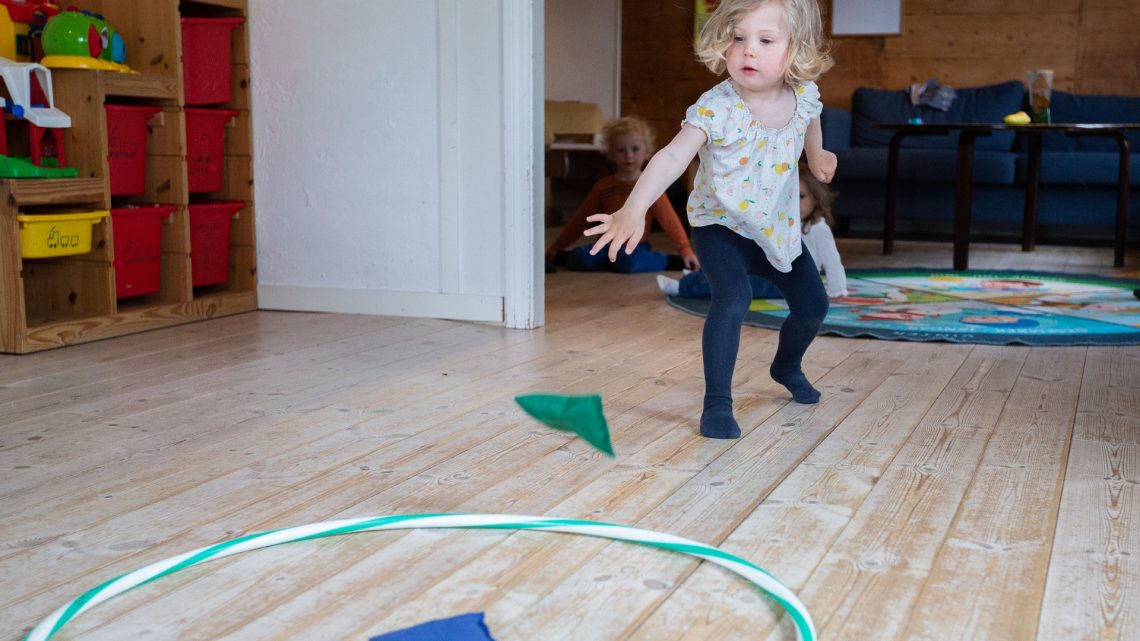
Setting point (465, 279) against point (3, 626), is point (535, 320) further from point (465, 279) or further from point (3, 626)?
point (3, 626)

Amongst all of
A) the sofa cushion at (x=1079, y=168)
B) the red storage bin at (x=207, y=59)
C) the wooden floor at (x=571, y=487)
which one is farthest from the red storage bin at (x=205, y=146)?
the sofa cushion at (x=1079, y=168)

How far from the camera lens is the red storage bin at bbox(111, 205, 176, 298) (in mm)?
3162

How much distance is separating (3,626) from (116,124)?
7.32 feet

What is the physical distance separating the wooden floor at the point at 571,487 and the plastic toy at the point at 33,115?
46 cm

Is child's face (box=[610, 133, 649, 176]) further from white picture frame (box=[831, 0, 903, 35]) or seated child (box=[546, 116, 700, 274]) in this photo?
white picture frame (box=[831, 0, 903, 35])

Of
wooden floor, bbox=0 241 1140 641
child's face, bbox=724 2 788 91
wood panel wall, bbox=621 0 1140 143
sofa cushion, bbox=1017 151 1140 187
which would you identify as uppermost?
wood panel wall, bbox=621 0 1140 143

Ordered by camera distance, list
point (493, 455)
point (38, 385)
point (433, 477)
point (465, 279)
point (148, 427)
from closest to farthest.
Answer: point (433, 477)
point (493, 455)
point (148, 427)
point (38, 385)
point (465, 279)

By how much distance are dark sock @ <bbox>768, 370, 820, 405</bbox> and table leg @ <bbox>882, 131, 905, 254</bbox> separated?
352cm

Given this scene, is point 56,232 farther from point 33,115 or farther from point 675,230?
point 675,230

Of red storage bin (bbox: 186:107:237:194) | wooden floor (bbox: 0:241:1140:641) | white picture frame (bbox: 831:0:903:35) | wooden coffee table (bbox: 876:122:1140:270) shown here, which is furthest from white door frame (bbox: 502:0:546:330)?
white picture frame (bbox: 831:0:903:35)

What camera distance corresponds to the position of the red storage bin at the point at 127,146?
314cm

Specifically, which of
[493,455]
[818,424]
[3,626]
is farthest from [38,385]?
[818,424]

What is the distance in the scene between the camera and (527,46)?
10.3ft

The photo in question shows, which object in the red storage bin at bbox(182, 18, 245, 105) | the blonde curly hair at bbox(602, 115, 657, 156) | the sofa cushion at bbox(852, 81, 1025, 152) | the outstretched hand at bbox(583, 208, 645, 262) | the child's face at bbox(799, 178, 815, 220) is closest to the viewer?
the outstretched hand at bbox(583, 208, 645, 262)
